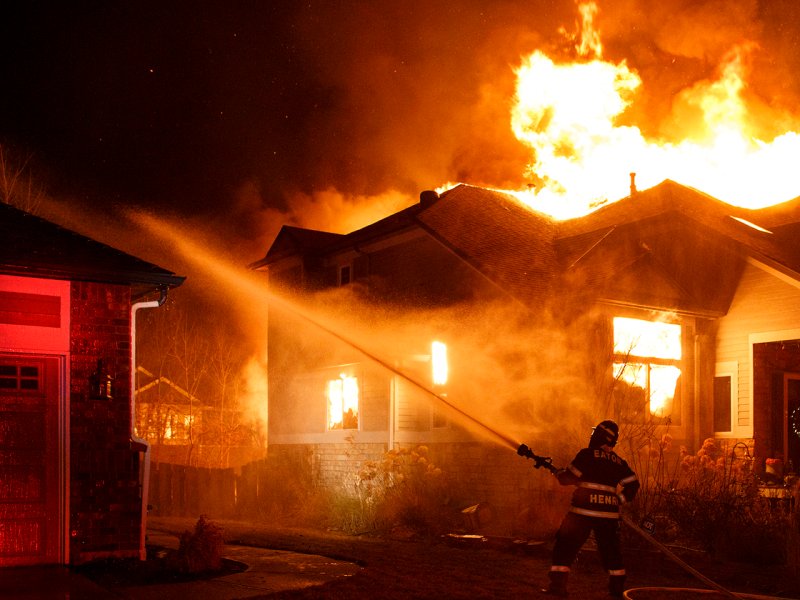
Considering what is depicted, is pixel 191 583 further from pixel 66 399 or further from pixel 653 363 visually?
pixel 653 363

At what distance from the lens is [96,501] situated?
10500mm

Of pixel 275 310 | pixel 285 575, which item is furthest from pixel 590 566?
pixel 275 310

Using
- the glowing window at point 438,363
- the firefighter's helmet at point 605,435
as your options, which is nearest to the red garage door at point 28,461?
the firefighter's helmet at point 605,435

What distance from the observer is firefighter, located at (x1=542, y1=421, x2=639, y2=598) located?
8453 millimetres

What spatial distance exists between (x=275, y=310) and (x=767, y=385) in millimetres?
14559

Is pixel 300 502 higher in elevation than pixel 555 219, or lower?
lower

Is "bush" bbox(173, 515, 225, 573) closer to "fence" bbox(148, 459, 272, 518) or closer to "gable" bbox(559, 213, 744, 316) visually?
"gable" bbox(559, 213, 744, 316)

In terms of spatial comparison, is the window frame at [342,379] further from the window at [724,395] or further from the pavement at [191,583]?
the pavement at [191,583]

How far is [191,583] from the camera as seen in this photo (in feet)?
30.1

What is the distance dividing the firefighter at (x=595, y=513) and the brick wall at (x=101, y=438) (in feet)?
17.8

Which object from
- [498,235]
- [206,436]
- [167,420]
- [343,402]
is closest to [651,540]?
[498,235]

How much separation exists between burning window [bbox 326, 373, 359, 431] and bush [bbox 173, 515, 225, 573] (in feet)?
35.9

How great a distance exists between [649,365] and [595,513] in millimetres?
8661

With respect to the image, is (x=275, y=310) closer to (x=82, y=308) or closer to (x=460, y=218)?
(x=460, y=218)
